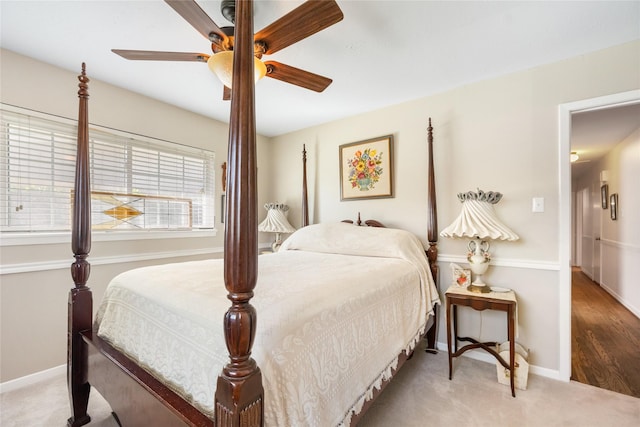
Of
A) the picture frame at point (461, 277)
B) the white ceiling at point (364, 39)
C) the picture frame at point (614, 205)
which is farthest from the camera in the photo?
the picture frame at point (614, 205)

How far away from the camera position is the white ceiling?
1.59m

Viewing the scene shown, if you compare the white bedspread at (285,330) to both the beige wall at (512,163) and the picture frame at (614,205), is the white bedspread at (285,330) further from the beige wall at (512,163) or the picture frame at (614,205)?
the picture frame at (614,205)

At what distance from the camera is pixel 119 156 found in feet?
8.45

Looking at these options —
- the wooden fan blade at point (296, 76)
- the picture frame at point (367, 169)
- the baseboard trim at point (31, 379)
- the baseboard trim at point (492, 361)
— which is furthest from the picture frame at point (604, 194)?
the baseboard trim at point (31, 379)

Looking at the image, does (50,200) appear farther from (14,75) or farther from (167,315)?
(167,315)

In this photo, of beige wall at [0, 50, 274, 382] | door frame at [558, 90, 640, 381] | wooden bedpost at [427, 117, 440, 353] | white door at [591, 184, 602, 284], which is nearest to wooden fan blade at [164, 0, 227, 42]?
beige wall at [0, 50, 274, 382]

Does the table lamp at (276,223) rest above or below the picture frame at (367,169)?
below

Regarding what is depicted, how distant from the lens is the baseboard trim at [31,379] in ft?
6.37

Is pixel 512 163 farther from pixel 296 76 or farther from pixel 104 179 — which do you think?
pixel 104 179

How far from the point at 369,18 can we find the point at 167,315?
193cm

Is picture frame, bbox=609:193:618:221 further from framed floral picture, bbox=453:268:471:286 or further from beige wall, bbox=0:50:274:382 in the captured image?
beige wall, bbox=0:50:274:382

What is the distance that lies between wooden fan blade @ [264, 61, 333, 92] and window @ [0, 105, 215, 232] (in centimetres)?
177

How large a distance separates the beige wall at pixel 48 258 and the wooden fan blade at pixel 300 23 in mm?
1811

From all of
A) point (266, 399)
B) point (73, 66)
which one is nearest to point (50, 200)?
point (73, 66)
